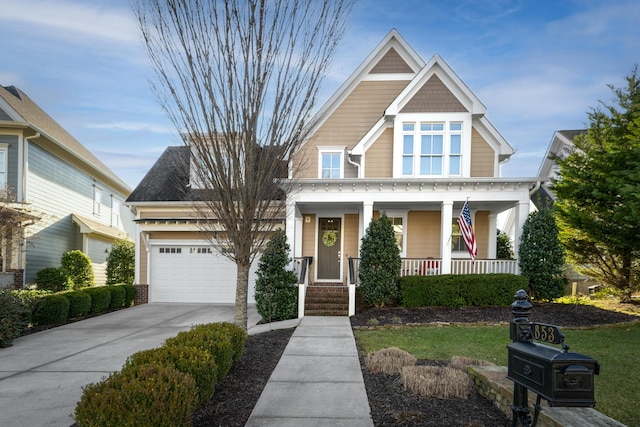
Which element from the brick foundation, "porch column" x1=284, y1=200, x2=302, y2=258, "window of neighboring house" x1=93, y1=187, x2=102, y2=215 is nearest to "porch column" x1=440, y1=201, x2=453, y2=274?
"porch column" x1=284, y1=200, x2=302, y2=258

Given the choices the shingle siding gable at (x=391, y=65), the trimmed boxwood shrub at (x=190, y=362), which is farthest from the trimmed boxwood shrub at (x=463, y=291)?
the shingle siding gable at (x=391, y=65)

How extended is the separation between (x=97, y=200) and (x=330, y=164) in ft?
41.5

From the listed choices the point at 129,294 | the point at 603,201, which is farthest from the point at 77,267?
the point at 603,201

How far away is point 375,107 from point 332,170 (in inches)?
113

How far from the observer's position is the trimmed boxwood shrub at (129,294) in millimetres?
12713

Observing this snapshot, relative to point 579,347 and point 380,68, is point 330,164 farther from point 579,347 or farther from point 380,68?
point 579,347

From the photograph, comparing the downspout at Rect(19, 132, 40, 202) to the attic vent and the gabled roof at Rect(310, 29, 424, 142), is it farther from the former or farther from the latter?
the gabled roof at Rect(310, 29, 424, 142)

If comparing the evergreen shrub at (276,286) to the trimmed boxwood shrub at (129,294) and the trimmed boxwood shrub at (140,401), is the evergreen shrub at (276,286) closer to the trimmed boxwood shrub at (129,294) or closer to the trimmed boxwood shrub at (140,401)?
the trimmed boxwood shrub at (129,294)

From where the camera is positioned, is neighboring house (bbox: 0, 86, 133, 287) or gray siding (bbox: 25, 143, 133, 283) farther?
gray siding (bbox: 25, 143, 133, 283)

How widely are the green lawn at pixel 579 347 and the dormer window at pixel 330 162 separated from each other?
20.4 ft

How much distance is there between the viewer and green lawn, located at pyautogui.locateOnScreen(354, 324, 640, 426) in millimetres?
4105

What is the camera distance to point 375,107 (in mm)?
13086

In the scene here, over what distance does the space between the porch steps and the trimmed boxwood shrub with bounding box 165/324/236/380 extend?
568cm

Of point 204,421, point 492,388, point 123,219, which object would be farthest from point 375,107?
point 123,219
